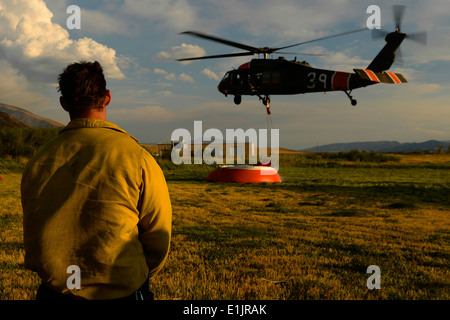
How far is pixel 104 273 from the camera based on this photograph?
6.81ft

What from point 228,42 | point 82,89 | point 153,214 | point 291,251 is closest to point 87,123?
point 82,89

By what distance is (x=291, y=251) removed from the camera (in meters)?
6.27

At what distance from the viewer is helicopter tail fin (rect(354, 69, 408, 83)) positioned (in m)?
17.1

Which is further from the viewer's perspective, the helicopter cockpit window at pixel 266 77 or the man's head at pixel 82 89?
the helicopter cockpit window at pixel 266 77

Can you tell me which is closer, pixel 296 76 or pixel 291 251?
pixel 291 251

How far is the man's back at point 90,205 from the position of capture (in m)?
2.01

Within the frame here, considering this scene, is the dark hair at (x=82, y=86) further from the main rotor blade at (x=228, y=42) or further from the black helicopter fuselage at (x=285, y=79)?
the black helicopter fuselage at (x=285, y=79)

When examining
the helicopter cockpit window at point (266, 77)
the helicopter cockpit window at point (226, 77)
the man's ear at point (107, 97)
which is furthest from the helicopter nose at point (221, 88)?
Answer: the man's ear at point (107, 97)

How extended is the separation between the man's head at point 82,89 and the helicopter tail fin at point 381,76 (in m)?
16.7

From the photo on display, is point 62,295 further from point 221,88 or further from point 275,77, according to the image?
point 221,88

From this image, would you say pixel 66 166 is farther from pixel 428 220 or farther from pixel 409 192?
pixel 409 192

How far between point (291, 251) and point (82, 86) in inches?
196

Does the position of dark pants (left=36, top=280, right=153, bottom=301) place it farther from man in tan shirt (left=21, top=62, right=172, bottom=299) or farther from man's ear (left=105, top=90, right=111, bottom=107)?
man's ear (left=105, top=90, right=111, bottom=107)
